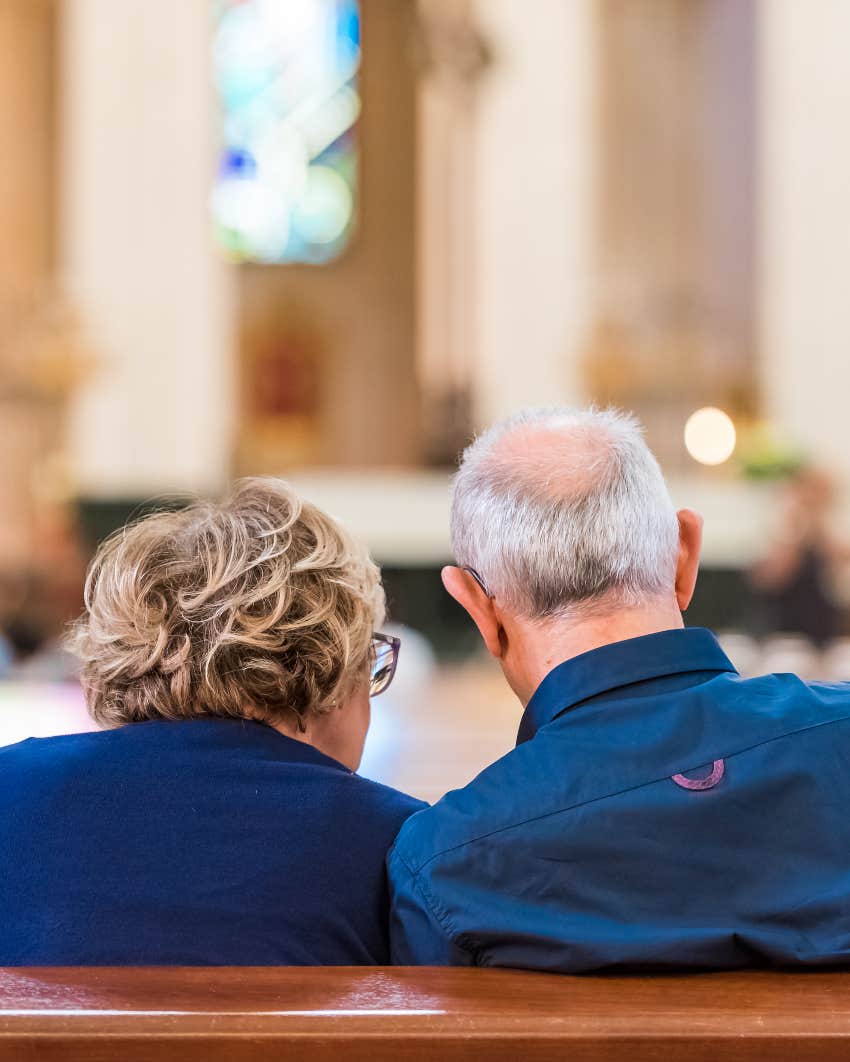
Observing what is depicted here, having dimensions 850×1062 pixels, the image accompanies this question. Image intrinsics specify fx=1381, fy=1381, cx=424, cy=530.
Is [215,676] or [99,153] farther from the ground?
[99,153]

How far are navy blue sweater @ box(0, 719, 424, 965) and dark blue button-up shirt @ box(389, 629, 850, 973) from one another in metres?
A: 0.09

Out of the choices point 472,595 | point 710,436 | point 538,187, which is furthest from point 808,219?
point 472,595

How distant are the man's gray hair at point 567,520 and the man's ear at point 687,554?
0.09 m

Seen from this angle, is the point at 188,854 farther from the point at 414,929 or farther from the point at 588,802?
the point at 588,802

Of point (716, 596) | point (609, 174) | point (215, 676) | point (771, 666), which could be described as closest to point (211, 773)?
point (215, 676)

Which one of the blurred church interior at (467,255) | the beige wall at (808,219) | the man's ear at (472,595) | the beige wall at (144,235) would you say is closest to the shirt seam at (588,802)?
the man's ear at (472,595)

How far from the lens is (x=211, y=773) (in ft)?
4.48

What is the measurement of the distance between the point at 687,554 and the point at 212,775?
57cm

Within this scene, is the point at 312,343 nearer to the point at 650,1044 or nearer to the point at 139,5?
the point at 139,5

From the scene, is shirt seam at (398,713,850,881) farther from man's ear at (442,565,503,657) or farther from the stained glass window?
the stained glass window

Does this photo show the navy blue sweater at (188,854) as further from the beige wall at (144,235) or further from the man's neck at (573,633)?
the beige wall at (144,235)

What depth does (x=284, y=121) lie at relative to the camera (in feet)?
44.4

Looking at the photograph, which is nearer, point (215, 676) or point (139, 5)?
point (215, 676)

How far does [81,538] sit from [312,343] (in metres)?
6.45
